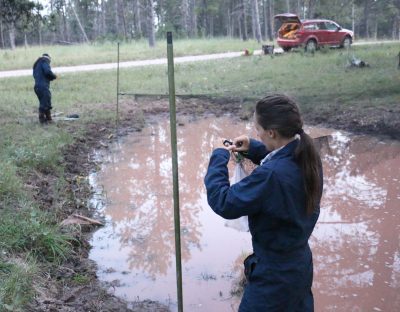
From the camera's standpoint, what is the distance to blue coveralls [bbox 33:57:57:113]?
10.3 meters

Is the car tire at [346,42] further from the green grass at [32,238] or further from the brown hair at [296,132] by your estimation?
the brown hair at [296,132]

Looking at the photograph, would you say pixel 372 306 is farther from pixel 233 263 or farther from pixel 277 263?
pixel 277 263

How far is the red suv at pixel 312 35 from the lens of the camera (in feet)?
74.0

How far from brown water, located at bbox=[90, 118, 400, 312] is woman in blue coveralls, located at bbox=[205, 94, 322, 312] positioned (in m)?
2.02

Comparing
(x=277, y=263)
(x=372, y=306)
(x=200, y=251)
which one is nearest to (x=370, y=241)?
(x=372, y=306)

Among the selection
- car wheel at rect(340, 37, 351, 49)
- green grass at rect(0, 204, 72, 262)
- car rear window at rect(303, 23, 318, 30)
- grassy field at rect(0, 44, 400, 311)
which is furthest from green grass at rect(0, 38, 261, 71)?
green grass at rect(0, 204, 72, 262)

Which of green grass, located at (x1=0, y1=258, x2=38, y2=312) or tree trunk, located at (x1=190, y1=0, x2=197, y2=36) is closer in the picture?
green grass, located at (x1=0, y1=258, x2=38, y2=312)

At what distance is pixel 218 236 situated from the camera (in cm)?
554

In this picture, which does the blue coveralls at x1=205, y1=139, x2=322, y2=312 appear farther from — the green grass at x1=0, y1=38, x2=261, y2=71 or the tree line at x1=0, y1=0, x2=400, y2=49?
the tree line at x1=0, y1=0, x2=400, y2=49

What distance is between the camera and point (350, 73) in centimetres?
1491

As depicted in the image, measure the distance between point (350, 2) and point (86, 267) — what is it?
41.5 m

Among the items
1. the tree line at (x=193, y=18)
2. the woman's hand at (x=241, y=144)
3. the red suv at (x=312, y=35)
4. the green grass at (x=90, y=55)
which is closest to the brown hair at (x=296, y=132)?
the woman's hand at (x=241, y=144)

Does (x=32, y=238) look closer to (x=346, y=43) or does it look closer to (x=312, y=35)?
(x=312, y=35)

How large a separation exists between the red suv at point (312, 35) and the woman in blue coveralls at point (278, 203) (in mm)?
20884
